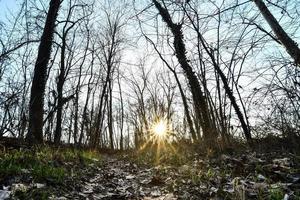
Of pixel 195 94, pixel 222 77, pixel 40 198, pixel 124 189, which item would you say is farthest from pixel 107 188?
pixel 222 77

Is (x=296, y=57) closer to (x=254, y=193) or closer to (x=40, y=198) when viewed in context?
(x=254, y=193)

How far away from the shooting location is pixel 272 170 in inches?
198

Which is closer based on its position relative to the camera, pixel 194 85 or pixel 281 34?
pixel 281 34

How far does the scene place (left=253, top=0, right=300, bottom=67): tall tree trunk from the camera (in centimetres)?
660

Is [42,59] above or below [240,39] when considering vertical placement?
below

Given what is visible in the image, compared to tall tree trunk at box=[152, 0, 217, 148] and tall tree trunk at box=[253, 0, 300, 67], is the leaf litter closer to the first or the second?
tall tree trunk at box=[253, 0, 300, 67]

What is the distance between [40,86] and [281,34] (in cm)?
669

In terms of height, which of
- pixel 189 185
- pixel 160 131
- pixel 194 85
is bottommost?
pixel 189 185

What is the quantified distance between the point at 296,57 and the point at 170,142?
988 centimetres

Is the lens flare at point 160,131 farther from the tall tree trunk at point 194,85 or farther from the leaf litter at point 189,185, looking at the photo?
the leaf litter at point 189,185

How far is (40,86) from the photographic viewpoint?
29.3 ft

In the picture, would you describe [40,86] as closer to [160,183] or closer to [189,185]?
[160,183]

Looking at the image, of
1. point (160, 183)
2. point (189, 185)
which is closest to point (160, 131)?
point (160, 183)

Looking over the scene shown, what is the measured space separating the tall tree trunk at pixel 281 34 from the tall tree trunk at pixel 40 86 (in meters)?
6.18
